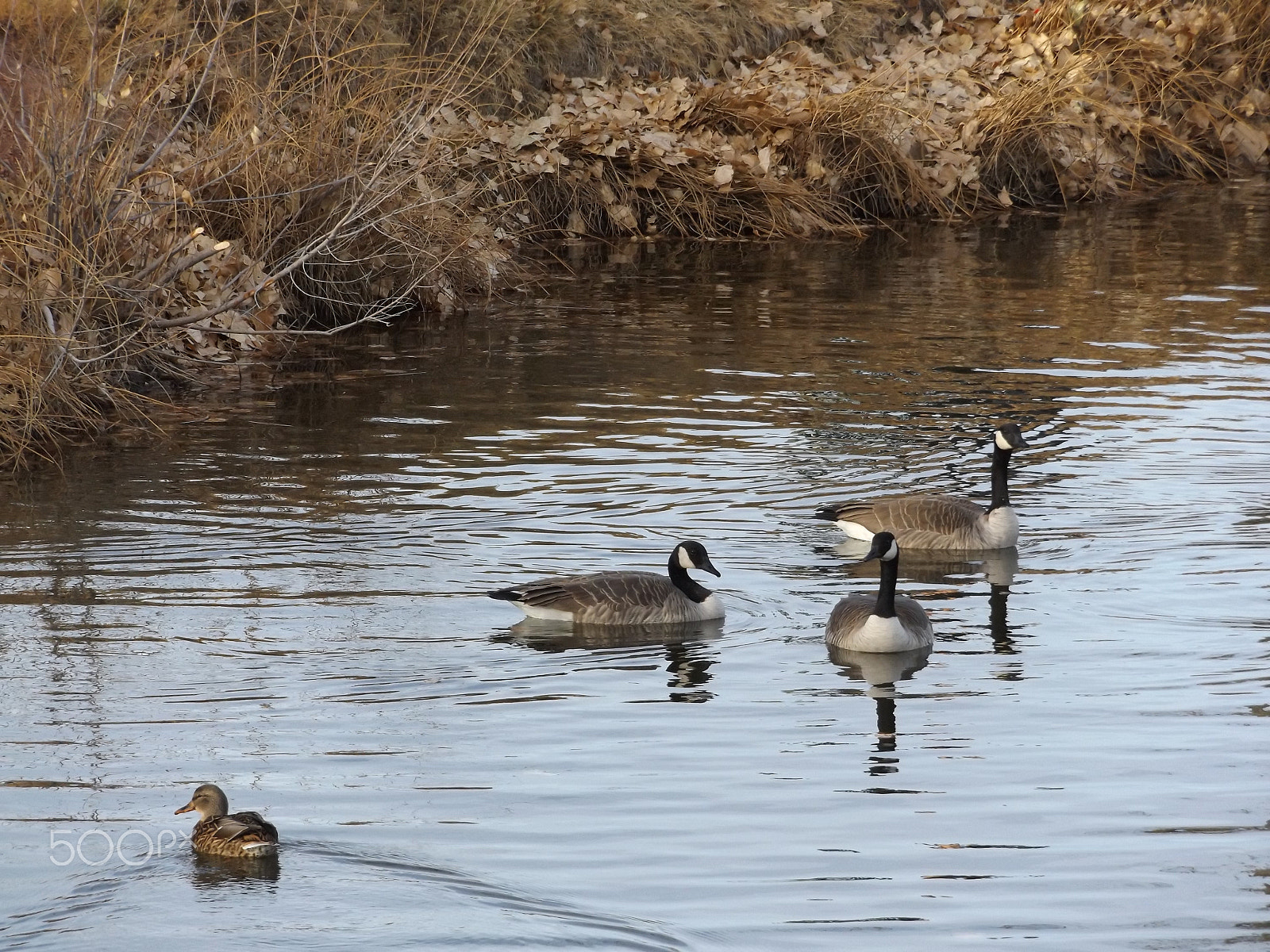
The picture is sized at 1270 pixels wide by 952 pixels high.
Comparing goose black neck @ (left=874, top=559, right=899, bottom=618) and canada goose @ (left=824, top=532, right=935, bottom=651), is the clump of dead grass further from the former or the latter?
goose black neck @ (left=874, top=559, right=899, bottom=618)

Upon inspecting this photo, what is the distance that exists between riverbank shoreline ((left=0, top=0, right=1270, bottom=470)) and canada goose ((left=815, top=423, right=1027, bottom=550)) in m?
5.10

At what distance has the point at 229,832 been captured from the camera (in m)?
6.39

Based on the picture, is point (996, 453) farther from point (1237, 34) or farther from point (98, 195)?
point (1237, 34)

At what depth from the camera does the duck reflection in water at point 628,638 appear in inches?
369

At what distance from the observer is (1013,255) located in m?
21.3

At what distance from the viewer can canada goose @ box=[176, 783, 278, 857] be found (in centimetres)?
637

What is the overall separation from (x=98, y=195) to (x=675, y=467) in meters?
4.89

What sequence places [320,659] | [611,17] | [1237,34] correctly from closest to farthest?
1. [320,659]
2. [611,17]
3. [1237,34]

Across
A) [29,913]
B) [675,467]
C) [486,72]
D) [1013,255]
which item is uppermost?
[486,72]

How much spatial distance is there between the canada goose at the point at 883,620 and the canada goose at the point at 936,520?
1.37 meters

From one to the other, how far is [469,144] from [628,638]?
10724mm

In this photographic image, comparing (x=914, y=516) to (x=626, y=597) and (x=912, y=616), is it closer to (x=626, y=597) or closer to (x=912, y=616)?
(x=912, y=616)

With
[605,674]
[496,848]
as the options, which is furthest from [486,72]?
[496,848]

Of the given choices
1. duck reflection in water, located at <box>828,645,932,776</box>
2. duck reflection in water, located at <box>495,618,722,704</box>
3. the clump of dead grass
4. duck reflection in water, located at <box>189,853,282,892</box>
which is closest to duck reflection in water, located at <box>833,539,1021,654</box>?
duck reflection in water, located at <box>828,645,932,776</box>
